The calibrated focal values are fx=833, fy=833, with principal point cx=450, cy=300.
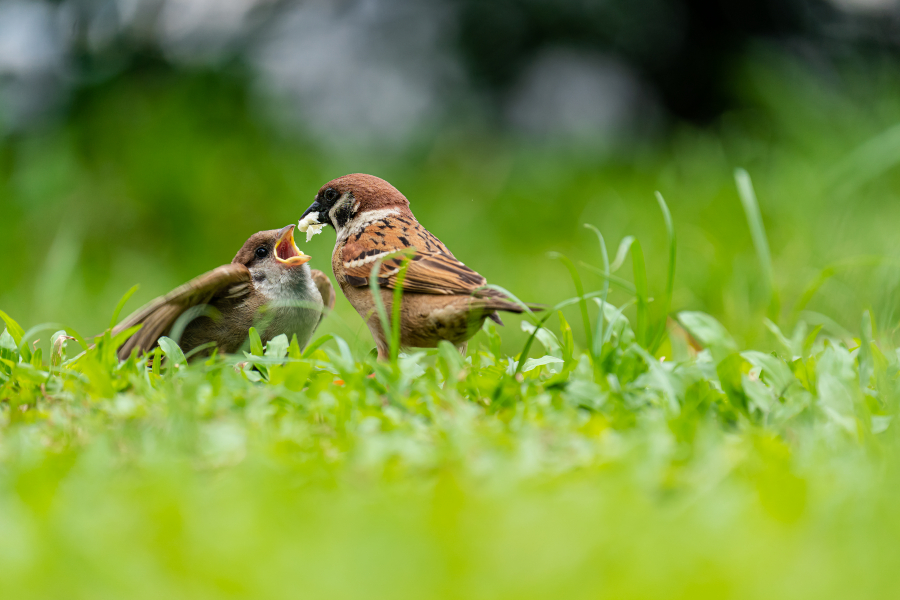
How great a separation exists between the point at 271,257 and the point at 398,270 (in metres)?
0.72

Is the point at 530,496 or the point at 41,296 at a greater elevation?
the point at 530,496

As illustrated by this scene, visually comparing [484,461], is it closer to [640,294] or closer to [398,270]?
[640,294]

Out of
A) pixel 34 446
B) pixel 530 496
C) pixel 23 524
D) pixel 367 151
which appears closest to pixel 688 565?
pixel 530 496

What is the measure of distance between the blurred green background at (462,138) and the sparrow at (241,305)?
242 centimetres

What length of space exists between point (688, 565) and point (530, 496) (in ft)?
1.26

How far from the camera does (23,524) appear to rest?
158 centimetres

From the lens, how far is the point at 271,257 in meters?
3.80

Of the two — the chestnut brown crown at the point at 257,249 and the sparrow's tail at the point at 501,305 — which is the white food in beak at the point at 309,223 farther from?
the sparrow's tail at the point at 501,305

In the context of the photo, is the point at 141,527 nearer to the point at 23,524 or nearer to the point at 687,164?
the point at 23,524

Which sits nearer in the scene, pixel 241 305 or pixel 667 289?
pixel 667 289

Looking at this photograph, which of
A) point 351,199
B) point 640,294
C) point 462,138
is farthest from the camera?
point 462,138

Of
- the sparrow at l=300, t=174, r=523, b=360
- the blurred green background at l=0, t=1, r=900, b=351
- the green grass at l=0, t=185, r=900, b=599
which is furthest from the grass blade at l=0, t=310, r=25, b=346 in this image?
the blurred green background at l=0, t=1, r=900, b=351

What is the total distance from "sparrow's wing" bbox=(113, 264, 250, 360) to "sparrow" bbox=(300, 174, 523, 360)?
52 cm

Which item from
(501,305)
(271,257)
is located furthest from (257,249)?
(501,305)
